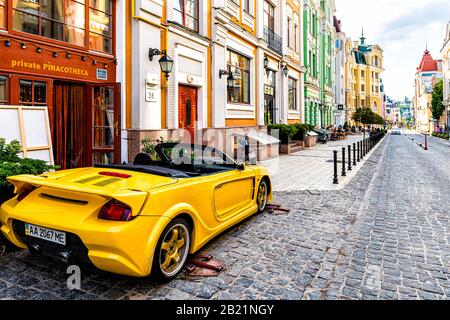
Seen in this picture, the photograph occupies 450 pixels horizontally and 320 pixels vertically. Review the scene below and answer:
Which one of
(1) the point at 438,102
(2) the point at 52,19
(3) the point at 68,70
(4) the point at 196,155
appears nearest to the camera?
(4) the point at 196,155

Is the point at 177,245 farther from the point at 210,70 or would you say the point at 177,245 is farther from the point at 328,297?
the point at 210,70

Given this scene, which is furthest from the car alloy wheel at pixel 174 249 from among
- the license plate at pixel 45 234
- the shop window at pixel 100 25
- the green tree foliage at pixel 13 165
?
the shop window at pixel 100 25

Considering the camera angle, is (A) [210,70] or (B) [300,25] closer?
(A) [210,70]

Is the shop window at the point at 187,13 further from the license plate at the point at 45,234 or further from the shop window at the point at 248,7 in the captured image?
the license plate at the point at 45,234

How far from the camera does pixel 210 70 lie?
13.1 m

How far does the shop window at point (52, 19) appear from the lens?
6863 mm

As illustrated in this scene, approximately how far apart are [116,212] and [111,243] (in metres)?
0.28

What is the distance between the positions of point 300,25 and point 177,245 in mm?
25317

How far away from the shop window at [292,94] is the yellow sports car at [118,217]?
21.0 m

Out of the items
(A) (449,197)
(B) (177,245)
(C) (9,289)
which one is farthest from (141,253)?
(A) (449,197)

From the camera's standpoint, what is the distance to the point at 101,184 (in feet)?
11.1

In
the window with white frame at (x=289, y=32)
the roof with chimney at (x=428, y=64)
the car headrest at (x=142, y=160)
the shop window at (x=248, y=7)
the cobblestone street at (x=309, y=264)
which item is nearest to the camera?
the cobblestone street at (x=309, y=264)

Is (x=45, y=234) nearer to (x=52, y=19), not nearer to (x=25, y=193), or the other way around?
(x=25, y=193)

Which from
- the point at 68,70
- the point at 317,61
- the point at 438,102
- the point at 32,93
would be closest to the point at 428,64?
the point at 438,102
